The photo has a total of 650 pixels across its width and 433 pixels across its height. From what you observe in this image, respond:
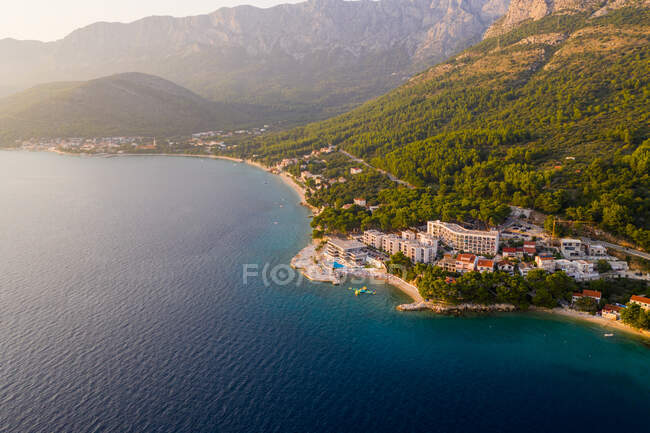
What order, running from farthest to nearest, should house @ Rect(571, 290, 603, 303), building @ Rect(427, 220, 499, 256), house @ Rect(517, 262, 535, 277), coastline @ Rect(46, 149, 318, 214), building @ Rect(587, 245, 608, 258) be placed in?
1. coastline @ Rect(46, 149, 318, 214)
2. building @ Rect(427, 220, 499, 256)
3. building @ Rect(587, 245, 608, 258)
4. house @ Rect(517, 262, 535, 277)
5. house @ Rect(571, 290, 603, 303)

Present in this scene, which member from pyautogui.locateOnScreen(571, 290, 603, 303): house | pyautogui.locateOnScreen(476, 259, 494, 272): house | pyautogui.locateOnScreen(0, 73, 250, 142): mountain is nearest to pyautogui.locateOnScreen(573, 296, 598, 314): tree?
A: pyautogui.locateOnScreen(571, 290, 603, 303): house

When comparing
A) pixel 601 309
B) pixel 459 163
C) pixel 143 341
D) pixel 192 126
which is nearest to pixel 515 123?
pixel 459 163

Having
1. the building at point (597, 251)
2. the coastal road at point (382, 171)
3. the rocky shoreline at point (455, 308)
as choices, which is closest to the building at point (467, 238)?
the building at point (597, 251)

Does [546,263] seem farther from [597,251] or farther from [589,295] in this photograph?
[597,251]

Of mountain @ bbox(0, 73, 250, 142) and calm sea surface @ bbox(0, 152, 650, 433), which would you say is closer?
calm sea surface @ bbox(0, 152, 650, 433)

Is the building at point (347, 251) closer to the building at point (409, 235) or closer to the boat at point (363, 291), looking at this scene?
the building at point (409, 235)

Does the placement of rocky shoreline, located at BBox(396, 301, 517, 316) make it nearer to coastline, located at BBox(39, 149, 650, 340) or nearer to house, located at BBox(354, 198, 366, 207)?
coastline, located at BBox(39, 149, 650, 340)
